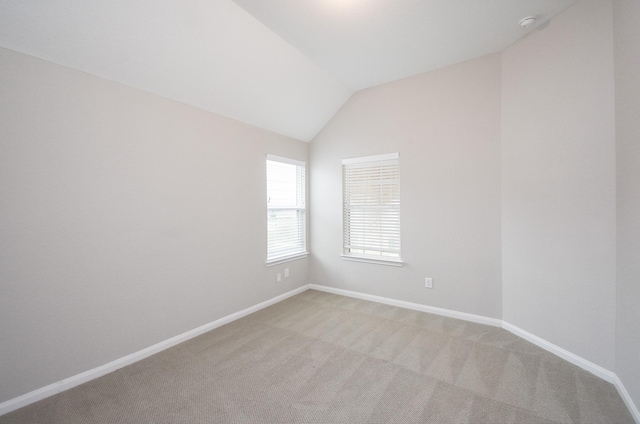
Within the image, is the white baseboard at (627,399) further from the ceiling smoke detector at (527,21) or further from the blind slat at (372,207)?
the ceiling smoke detector at (527,21)

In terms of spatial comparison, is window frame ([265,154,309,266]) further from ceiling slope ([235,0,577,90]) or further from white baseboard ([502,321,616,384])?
white baseboard ([502,321,616,384])

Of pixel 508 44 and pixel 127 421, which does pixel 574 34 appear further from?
pixel 127 421

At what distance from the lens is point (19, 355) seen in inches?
70.6

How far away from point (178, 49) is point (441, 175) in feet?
9.79

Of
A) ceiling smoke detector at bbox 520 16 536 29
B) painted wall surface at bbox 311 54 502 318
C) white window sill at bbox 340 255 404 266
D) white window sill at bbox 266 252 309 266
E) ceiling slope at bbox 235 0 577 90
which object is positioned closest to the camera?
ceiling slope at bbox 235 0 577 90

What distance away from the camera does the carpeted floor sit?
1.72m

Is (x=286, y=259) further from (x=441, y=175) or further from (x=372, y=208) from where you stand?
(x=441, y=175)

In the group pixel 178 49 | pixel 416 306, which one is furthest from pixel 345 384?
pixel 178 49

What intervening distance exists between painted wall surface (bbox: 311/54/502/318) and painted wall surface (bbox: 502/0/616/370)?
0.51 feet

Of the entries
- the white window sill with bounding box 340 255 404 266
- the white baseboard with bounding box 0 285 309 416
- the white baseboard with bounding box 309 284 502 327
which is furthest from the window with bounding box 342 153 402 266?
the white baseboard with bounding box 0 285 309 416

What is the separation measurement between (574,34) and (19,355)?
481 centimetres

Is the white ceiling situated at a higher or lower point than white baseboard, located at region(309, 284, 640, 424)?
higher

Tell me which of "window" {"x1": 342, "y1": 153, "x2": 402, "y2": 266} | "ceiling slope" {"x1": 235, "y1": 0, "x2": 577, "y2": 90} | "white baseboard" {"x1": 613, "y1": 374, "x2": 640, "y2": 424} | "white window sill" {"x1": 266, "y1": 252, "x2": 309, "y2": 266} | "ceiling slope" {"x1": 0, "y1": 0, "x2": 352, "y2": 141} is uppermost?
"ceiling slope" {"x1": 235, "y1": 0, "x2": 577, "y2": 90}

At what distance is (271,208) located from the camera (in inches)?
147
